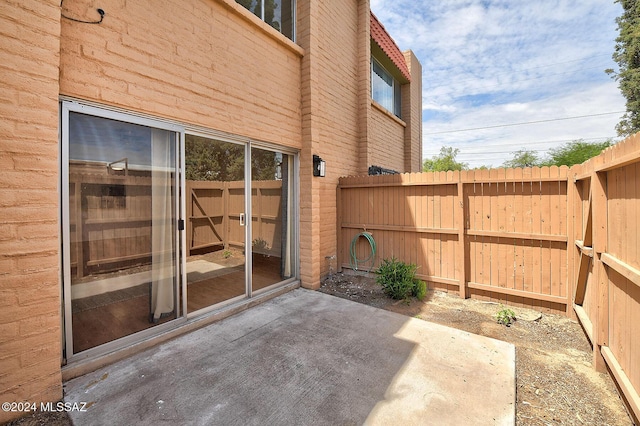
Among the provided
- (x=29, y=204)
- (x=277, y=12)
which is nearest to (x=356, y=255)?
(x=277, y=12)

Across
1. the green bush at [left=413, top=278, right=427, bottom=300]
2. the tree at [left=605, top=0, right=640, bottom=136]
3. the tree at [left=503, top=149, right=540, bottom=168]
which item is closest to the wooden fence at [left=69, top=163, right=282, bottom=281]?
the green bush at [left=413, top=278, right=427, bottom=300]

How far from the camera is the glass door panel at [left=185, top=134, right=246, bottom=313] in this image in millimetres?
3449

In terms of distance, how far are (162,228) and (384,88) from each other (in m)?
7.34

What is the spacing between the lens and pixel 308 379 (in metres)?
2.24

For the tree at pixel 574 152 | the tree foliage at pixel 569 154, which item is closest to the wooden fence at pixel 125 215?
the tree foliage at pixel 569 154

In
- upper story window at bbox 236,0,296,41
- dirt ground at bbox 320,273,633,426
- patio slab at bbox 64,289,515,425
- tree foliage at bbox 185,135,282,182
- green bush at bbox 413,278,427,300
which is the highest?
upper story window at bbox 236,0,296,41

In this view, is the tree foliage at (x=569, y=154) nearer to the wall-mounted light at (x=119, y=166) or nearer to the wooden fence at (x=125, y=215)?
the wooden fence at (x=125, y=215)

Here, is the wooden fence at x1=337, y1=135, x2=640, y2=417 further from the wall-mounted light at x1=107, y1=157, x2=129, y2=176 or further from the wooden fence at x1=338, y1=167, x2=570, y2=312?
the wall-mounted light at x1=107, y1=157, x2=129, y2=176

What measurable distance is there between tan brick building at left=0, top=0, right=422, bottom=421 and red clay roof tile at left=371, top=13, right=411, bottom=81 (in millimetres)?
1541

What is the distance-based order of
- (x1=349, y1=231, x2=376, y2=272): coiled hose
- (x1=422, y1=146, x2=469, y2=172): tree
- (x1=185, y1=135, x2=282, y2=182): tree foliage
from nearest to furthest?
(x1=185, y1=135, x2=282, y2=182): tree foliage → (x1=349, y1=231, x2=376, y2=272): coiled hose → (x1=422, y1=146, x2=469, y2=172): tree

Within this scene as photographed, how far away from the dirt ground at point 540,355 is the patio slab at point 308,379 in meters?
0.16

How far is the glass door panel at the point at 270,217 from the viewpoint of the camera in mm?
4066

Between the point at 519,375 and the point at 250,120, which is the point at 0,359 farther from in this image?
the point at 519,375

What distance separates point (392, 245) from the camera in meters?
5.09
